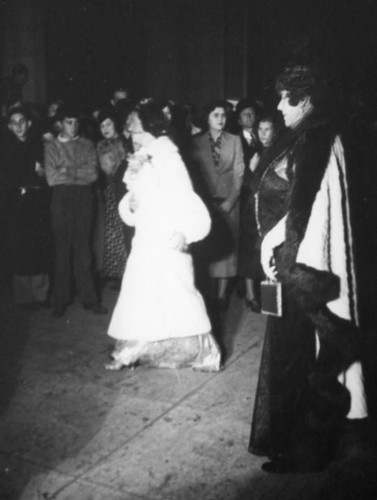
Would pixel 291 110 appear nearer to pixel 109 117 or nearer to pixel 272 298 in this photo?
pixel 272 298

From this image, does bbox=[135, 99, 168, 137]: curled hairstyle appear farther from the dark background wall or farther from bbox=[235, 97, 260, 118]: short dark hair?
the dark background wall

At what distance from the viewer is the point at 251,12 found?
12.8 metres

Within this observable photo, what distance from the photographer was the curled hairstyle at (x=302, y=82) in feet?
11.5

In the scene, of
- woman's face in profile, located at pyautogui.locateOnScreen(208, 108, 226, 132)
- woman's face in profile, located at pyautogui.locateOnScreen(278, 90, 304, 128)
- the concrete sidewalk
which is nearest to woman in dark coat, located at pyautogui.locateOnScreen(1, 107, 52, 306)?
the concrete sidewalk

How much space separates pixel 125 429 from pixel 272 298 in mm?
1495

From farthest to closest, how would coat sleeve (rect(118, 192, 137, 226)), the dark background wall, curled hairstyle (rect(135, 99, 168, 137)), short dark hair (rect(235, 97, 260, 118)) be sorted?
the dark background wall < short dark hair (rect(235, 97, 260, 118)) < coat sleeve (rect(118, 192, 137, 226)) < curled hairstyle (rect(135, 99, 168, 137))

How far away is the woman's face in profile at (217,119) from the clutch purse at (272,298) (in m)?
3.68

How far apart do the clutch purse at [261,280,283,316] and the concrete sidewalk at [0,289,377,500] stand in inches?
37.3

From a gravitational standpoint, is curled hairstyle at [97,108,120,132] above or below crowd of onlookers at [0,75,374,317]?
above

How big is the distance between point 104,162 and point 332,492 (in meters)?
5.05

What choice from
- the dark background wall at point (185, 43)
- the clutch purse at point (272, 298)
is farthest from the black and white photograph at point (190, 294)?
the dark background wall at point (185, 43)

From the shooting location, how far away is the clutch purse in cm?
355

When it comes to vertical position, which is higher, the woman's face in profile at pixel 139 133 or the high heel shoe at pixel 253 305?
the woman's face in profile at pixel 139 133

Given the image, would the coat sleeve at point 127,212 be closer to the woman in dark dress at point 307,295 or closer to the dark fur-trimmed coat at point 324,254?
the woman in dark dress at point 307,295
